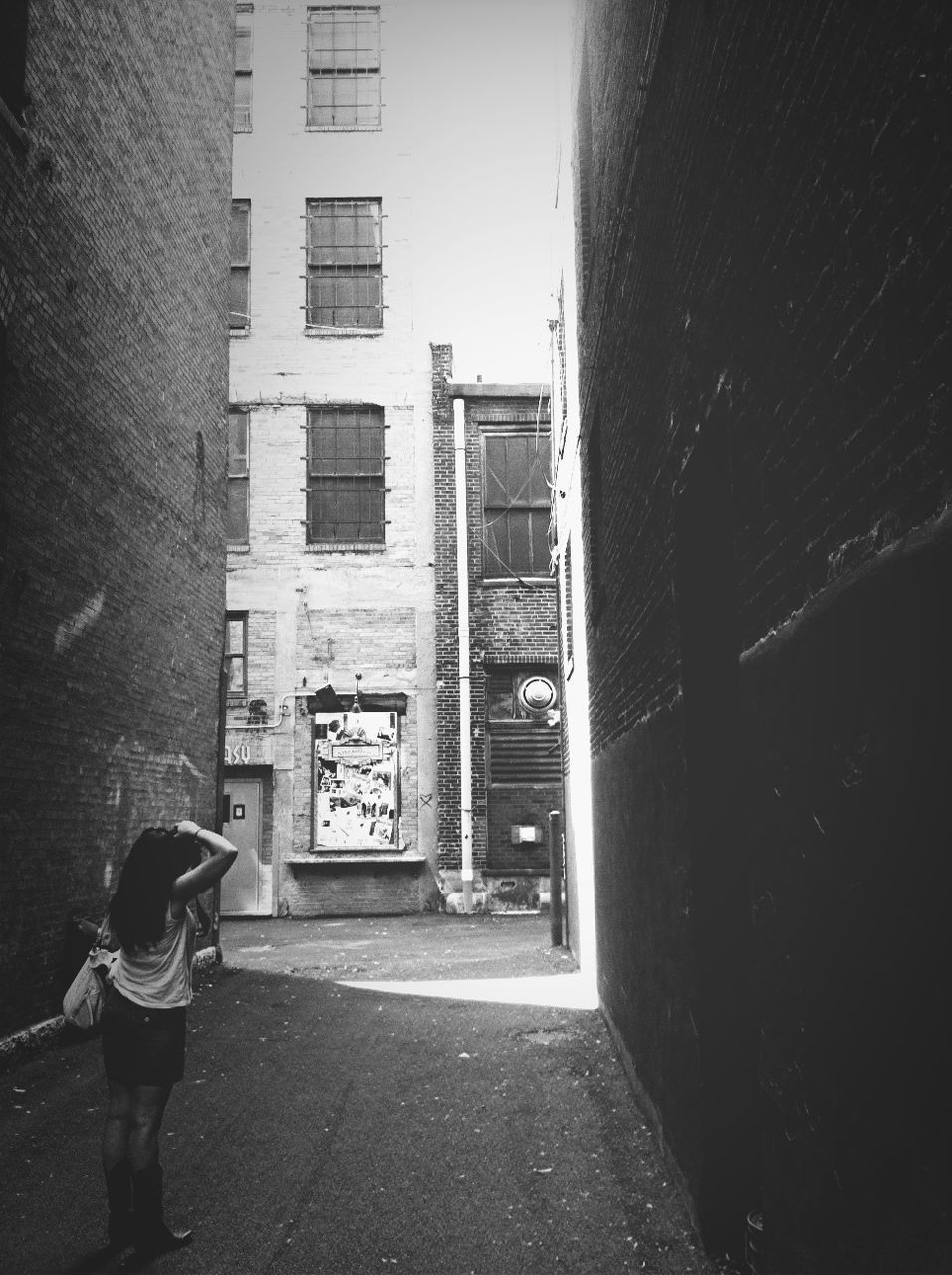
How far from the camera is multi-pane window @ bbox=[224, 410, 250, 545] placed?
21.1m

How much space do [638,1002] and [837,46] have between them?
5.20 m

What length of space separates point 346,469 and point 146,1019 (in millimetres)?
17802

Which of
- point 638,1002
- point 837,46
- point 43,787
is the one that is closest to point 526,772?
point 43,787

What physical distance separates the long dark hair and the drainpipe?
15.1 m

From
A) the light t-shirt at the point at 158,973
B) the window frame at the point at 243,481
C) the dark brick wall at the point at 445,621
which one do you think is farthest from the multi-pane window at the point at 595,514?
the window frame at the point at 243,481

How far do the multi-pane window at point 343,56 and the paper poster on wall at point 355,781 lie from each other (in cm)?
1325

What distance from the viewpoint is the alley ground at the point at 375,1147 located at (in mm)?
4324

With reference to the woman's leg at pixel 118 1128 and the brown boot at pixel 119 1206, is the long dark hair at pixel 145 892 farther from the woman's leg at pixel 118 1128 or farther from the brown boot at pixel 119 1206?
the brown boot at pixel 119 1206

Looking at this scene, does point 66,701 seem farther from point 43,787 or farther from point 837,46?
point 837,46

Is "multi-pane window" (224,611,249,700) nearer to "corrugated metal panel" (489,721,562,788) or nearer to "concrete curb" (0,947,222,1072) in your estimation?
"corrugated metal panel" (489,721,562,788)

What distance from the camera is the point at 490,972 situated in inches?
474

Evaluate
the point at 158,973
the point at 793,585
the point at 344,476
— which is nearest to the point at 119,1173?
the point at 158,973

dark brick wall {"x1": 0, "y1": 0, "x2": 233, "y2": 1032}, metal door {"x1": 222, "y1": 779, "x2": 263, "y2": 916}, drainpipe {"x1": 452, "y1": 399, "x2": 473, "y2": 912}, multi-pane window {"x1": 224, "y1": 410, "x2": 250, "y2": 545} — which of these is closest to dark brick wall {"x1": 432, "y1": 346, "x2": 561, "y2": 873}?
drainpipe {"x1": 452, "y1": 399, "x2": 473, "y2": 912}

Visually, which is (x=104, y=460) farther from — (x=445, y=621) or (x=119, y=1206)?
(x=445, y=621)
